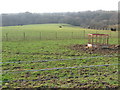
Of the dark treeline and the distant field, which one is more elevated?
the dark treeline

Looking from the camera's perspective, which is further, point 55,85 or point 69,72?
point 69,72

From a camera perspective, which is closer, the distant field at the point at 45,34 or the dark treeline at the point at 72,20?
the distant field at the point at 45,34

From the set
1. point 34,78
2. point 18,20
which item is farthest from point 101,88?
point 18,20

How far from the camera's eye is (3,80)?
7.80 m

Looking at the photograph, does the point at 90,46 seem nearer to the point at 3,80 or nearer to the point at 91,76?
the point at 91,76

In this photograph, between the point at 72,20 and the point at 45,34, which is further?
the point at 72,20

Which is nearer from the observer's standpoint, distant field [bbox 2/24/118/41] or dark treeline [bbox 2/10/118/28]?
distant field [bbox 2/24/118/41]

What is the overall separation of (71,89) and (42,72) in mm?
2464

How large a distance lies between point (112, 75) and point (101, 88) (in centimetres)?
180

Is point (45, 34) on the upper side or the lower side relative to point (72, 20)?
lower

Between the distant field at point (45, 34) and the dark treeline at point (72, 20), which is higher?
the dark treeline at point (72, 20)

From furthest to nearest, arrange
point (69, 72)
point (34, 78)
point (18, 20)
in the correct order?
point (18, 20) < point (69, 72) < point (34, 78)

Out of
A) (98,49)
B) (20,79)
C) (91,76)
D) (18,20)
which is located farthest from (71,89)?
(18,20)

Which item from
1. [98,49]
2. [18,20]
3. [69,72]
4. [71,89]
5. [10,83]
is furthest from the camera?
[18,20]
